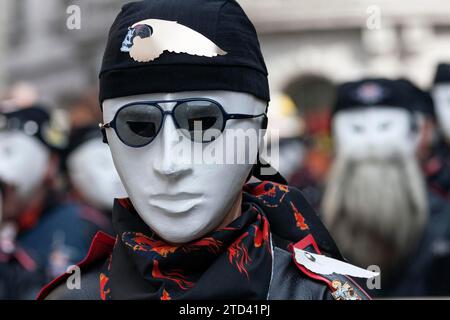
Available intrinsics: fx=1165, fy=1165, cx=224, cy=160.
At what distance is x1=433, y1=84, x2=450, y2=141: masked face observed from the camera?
725 cm

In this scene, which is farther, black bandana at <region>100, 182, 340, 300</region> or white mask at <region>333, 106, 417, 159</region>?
white mask at <region>333, 106, 417, 159</region>

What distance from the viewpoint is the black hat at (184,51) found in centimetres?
282

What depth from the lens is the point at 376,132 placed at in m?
6.88

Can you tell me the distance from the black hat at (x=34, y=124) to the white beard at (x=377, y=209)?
67.7 inches

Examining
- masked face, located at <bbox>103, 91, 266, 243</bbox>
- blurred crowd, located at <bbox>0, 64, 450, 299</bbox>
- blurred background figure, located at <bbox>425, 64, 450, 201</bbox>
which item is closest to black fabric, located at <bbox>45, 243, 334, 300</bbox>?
masked face, located at <bbox>103, 91, 266, 243</bbox>

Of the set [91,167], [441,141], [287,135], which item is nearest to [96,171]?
[91,167]

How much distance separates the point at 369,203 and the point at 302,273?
164 inches

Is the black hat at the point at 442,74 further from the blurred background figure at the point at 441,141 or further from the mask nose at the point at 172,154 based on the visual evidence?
the mask nose at the point at 172,154

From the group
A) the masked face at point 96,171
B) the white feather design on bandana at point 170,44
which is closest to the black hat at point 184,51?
the white feather design on bandana at point 170,44

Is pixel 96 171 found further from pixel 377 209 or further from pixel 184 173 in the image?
pixel 184 173

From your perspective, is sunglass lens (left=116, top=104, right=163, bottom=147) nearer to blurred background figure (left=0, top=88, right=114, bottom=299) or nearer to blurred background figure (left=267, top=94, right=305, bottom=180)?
blurred background figure (left=0, top=88, right=114, bottom=299)

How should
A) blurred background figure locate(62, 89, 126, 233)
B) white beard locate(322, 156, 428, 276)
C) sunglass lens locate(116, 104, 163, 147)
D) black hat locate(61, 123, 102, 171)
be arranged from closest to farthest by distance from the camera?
1. sunglass lens locate(116, 104, 163, 147)
2. white beard locate(322, 156, 428, 276)
3. blurred background figure locate(62, 89, 126, 233)
4. black hat locate(61, 123, 102, 171)

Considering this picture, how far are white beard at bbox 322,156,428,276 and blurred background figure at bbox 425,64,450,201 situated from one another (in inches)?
4.8
